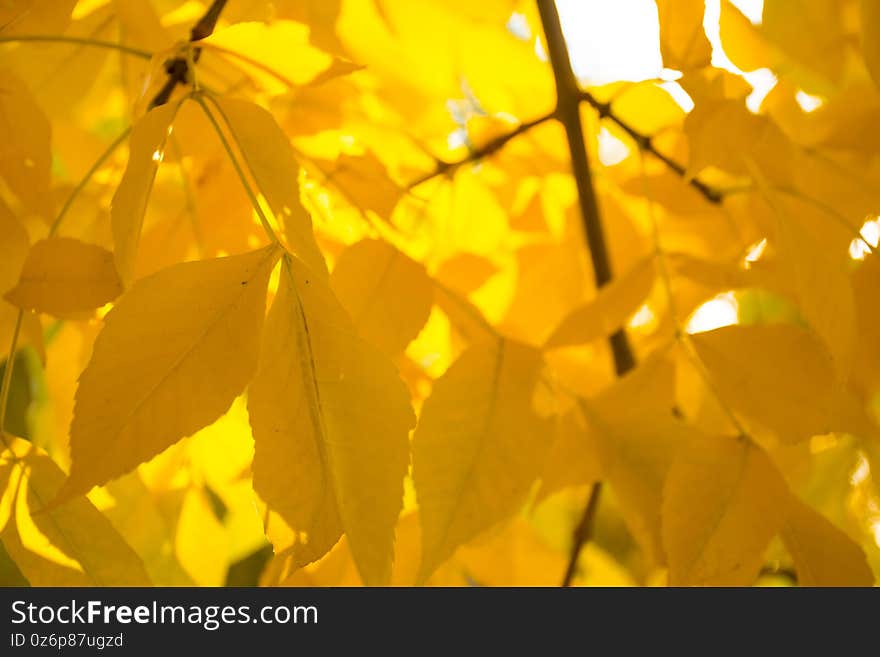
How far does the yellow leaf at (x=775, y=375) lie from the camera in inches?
14.8

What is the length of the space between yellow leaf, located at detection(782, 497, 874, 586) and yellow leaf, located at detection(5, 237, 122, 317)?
286 mm

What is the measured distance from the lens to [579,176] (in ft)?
1.66

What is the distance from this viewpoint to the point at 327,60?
1.16 feet

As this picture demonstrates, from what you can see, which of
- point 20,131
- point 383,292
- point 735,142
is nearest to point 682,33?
point 735,142

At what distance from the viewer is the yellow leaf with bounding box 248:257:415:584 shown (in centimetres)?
27

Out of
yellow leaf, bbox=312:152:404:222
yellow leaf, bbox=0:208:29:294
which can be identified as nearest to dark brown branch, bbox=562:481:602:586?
yellow leaf, bbox=312:152:404:222

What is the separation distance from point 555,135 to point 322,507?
0.36 m

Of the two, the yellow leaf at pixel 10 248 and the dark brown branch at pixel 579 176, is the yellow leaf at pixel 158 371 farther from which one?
the dark brown branch at pixel 579 176

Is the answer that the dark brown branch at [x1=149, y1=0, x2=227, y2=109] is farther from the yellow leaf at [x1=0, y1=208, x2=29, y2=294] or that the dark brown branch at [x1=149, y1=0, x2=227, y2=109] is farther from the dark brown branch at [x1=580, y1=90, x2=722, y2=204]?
the dark brown branch at [x1=580, y1=90, x2=722, y2=204]

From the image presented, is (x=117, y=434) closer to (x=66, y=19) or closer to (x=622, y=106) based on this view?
(x=66, y=19)

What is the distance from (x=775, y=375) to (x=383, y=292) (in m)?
0.17

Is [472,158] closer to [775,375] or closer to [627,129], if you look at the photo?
[627,129]
